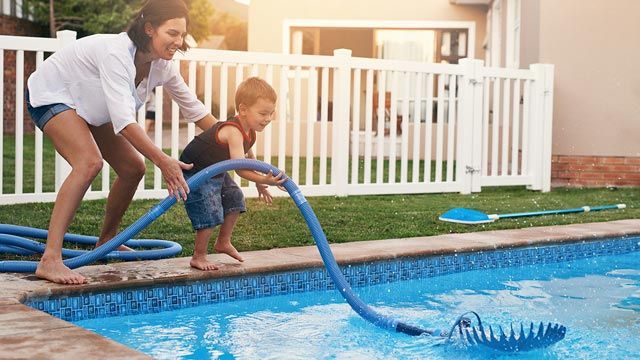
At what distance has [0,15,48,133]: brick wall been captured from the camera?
19.0m

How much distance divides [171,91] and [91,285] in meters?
1.04

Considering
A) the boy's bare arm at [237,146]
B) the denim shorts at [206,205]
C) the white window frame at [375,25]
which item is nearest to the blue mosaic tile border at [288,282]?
the denim shorts at [206,205]

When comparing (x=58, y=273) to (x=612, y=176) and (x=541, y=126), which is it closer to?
(x=541, y=126)

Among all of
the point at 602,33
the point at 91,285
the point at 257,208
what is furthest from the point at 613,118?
the point at 91,285

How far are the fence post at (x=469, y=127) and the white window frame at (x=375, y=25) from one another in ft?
23.5

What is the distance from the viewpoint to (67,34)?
667cm

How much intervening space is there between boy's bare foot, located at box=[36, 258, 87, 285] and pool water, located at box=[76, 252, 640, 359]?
0.19 meters

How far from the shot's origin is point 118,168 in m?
4.44

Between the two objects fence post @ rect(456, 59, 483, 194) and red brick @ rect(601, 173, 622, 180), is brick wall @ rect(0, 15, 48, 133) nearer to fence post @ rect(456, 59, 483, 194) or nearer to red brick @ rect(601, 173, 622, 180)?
fence post @ rect(456, 59, 483, 194)

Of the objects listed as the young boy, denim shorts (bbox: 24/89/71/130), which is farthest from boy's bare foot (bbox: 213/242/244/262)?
denim shorts (bbox: 24/89/71/130)

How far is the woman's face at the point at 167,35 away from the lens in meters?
3.83

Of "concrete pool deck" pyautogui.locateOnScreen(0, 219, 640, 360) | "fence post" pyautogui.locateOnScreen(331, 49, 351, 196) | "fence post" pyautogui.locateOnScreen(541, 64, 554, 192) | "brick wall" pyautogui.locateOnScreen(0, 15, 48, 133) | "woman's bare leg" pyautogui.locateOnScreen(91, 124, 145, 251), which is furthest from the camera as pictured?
"brick wall" pyautogui.locateOnScreen(0, 15, 48, 133)

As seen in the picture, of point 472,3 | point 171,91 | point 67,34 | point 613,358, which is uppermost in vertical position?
point 472,3

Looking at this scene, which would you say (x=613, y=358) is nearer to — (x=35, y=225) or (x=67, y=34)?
(x=35, y=225)
